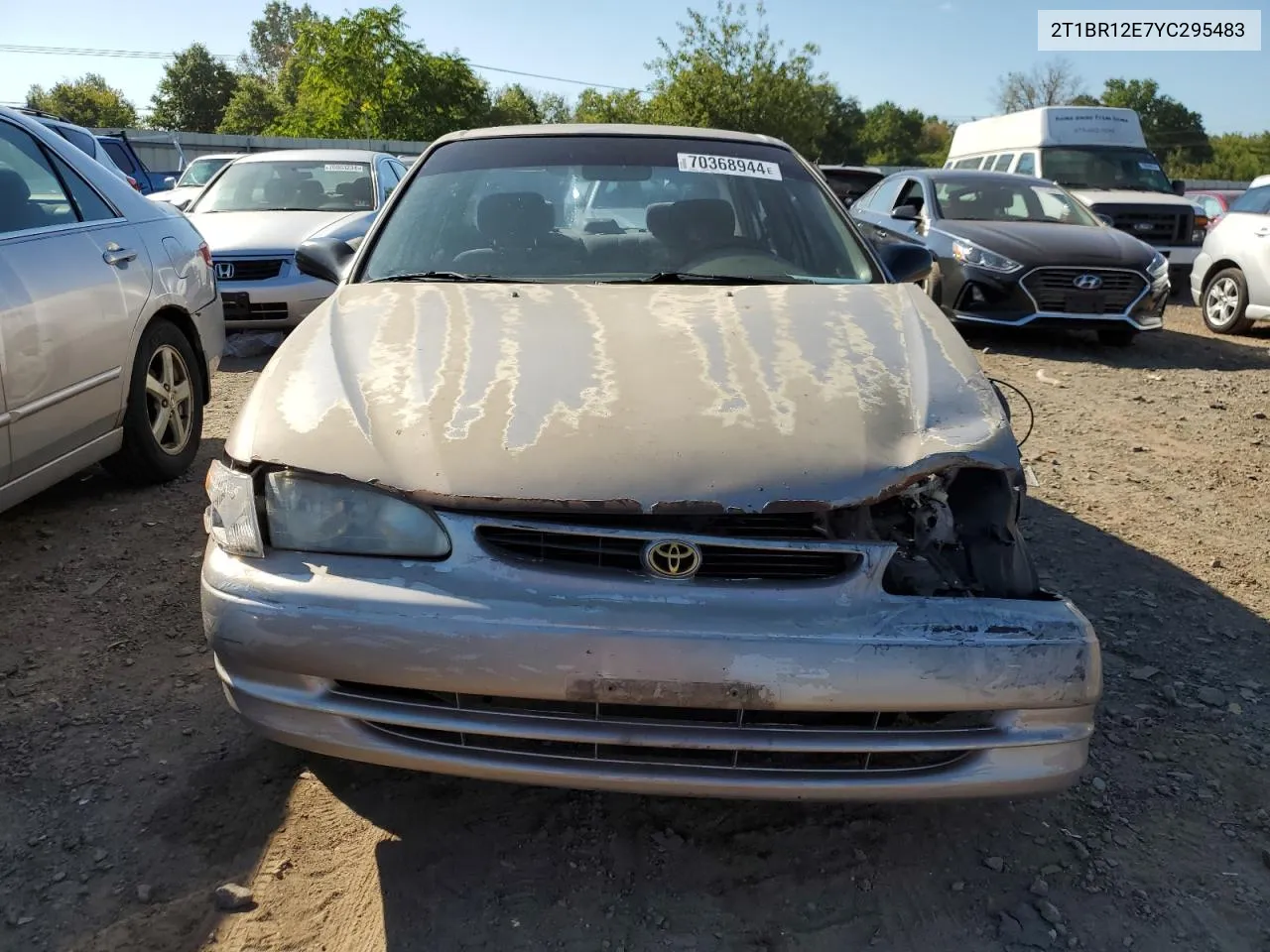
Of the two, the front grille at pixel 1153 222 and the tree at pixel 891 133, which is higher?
the tree at pixel 891 133

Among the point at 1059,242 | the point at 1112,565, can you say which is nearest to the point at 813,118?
the point at 1059,242

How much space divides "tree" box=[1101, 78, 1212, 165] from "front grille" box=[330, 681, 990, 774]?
68768mm

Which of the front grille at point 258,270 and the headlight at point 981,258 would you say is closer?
the front grille at point 258,270

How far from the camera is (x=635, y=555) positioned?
6.03 ft

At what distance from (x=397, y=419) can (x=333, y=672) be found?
1.75 feet

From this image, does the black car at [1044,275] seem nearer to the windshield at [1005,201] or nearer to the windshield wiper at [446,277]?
the windshield at [1005,201]

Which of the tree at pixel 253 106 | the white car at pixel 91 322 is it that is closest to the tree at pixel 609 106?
the tree at pixel 253 106

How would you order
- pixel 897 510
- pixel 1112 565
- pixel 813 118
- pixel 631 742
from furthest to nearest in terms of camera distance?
pixel 813 118 → pixel 1112 565 → pixel 897 510 → pixel 631 742

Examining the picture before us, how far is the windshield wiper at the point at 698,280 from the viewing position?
9.71 feet

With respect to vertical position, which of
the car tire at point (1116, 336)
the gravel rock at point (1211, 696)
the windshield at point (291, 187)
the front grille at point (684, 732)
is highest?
the windshield at point (291, 187)

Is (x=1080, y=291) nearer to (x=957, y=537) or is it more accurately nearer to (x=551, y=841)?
(x=957, y=537)

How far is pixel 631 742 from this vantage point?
1.79 meters

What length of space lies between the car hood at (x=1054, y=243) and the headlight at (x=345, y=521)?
708 cm

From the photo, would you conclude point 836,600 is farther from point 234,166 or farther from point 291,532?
point 234,166
